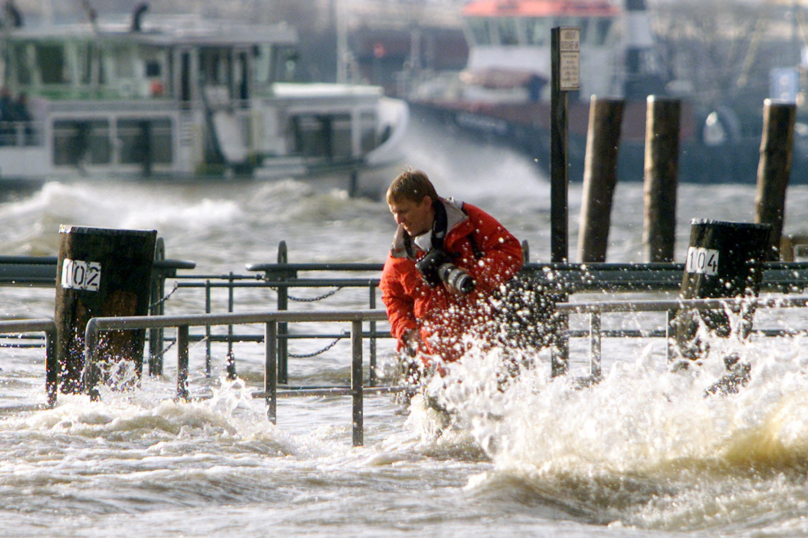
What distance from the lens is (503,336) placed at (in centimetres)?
588

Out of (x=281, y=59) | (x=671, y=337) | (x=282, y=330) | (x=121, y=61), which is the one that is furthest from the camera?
(x=281, y=59)

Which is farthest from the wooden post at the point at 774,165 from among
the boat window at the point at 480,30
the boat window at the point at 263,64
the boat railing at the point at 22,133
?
the boat window at the point at 480,30

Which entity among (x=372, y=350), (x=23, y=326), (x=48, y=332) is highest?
(x=23, y=326)

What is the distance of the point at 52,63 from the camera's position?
93.9 ft

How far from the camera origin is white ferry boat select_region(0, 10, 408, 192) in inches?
1071

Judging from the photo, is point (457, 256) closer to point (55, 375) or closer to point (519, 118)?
point (55, 375)

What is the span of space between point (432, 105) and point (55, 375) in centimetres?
4095

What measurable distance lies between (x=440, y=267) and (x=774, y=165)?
392 inches

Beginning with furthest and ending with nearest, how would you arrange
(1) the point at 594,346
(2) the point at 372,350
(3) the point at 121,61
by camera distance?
(3) the point at 121,61, (2) the point at 372,350, (1) the point at 594,346

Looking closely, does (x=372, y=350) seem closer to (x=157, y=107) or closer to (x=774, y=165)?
(x=774, y=165)

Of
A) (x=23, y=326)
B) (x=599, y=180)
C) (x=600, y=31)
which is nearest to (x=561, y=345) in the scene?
(x=23, y=326)

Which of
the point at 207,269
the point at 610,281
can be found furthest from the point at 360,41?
the point at 610,281

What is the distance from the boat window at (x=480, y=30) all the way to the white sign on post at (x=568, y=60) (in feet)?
144

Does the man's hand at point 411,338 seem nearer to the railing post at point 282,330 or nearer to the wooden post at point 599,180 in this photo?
the railing post at point 282,330
